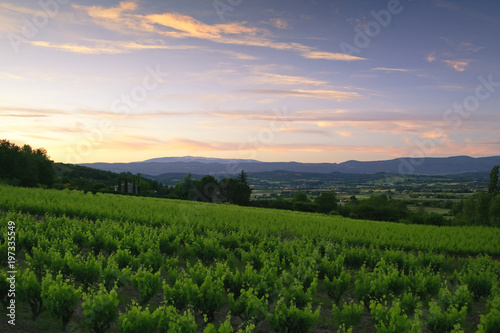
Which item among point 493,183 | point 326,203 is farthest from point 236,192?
A: point 493,183

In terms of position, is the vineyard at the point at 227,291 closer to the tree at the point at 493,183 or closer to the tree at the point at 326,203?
the tree at the point at 326,203

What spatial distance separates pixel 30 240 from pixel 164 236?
246 inches

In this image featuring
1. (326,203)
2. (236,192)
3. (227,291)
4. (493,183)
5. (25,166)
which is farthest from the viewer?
(236,192)

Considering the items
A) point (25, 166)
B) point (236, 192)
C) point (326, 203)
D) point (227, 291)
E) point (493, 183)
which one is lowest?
point (326, 203)

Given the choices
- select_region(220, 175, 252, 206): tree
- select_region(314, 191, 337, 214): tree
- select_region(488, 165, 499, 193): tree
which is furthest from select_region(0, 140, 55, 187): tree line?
select_region(488, 165, 499, 193): tree

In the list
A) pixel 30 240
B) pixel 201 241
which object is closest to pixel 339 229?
pixel 201 241

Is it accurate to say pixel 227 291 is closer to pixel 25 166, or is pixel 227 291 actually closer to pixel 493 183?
pixel 25 166

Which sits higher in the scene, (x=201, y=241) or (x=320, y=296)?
(x=201, y=241)

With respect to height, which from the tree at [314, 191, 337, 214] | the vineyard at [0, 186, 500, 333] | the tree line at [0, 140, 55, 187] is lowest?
the tree at [314, 191, 337, 214]

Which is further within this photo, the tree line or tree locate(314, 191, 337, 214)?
tree locate(314, 191, 337, 214)

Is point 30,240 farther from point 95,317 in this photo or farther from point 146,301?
point 95,317

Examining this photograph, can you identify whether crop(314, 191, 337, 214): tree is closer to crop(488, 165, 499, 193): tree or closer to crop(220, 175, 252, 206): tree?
crop(220, 175, 252, 206): tree

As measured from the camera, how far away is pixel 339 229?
27.2 meters

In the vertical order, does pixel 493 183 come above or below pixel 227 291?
above
